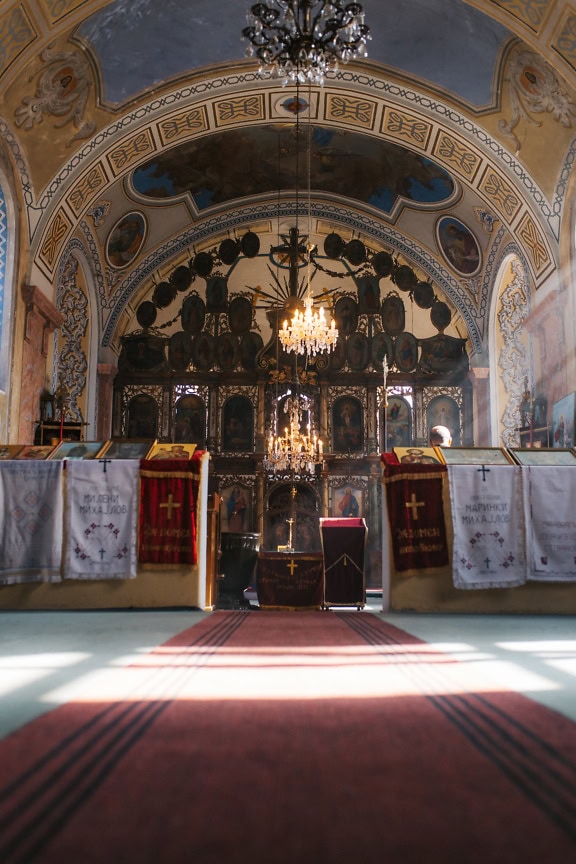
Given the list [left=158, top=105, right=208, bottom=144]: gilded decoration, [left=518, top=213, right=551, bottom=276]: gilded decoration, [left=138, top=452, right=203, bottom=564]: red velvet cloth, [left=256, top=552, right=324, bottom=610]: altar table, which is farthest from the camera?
[left=158, top=105, right=208, bottom=144]: gilded decoration

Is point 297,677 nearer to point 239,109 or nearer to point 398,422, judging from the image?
point 239,109

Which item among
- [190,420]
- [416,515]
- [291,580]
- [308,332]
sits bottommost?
[291,580]

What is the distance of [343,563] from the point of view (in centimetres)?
918

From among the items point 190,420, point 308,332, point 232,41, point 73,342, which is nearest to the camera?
point 232,41

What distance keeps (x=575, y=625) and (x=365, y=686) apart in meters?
2.74

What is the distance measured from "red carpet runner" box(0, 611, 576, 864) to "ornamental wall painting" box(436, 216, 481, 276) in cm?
1331

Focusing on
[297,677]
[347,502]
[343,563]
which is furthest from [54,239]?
[297,677]

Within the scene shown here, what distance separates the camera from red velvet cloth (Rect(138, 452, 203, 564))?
5.76 meters

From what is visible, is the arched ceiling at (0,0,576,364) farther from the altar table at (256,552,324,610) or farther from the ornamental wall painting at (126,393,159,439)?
the altar table at (256,552,324,610)

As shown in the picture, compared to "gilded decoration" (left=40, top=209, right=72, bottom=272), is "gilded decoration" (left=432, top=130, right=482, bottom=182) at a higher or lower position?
higher

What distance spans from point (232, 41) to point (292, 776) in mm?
11232

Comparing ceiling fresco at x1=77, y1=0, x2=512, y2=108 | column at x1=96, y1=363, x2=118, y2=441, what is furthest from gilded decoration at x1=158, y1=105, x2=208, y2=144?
column at x1=96, y1=363, x2=118, y2=441

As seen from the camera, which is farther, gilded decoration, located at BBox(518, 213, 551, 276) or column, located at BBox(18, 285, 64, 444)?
gilded decoration, located at BBox(518, 213, 551, 276)

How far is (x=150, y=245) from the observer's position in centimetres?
1584
